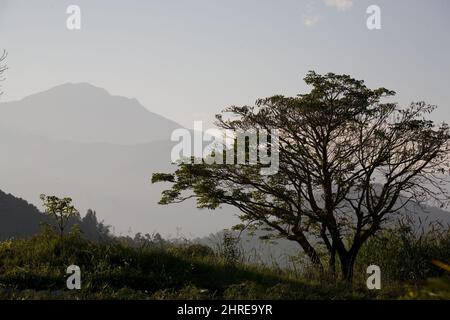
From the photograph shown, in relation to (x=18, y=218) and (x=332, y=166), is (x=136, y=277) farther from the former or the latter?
(x=18, y=218)

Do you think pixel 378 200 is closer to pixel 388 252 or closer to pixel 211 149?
pixel 388 252

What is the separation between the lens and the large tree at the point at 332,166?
43.1ft

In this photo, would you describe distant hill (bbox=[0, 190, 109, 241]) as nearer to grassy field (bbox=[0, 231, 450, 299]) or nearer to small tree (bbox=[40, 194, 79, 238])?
small tree (bbox=[40, 194, 79, 238])

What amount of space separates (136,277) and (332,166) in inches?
290

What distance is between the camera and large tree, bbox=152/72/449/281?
13141 millimetres

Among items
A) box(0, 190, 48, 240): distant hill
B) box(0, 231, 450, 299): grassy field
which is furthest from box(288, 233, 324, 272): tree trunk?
box(0, 190, 48, 240): distant hill

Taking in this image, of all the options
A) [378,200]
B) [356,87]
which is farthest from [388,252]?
[356,87]

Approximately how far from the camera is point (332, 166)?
13.8m

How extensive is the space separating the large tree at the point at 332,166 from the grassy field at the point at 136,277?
375 cm

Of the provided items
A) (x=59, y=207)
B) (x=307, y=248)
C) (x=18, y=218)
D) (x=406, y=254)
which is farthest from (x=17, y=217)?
(x=406, y=254)

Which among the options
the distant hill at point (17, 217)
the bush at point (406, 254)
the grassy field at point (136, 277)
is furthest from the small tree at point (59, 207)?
the distant hill at point (17, 217)

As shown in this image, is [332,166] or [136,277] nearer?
[136,277]

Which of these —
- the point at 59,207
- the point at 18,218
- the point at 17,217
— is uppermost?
the point at 17,217
